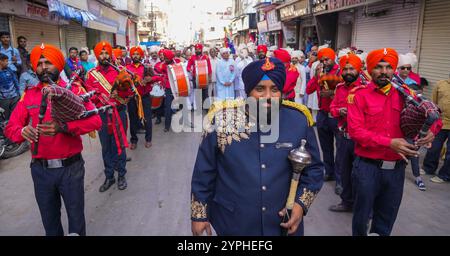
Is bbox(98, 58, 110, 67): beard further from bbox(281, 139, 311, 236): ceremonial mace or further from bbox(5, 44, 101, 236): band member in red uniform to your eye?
bbox(281, 139, 311, 236): ceremonial mace

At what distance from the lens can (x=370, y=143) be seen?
3.11 metres

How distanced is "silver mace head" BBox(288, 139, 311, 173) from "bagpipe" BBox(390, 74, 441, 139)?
4.01 feet

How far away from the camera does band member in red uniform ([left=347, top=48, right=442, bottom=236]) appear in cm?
321

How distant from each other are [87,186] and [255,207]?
164 inches

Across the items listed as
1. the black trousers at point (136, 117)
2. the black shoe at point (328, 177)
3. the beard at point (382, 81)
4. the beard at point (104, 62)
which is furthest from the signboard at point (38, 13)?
the beard at point (382, 81)

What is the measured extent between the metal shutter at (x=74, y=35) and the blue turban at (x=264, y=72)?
1675cm

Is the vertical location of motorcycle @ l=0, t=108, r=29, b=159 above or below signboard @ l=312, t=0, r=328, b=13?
below

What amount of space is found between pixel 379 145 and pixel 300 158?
4.25 feet

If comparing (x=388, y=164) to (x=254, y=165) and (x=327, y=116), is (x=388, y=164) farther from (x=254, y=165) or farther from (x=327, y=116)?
(x=327, y=116)

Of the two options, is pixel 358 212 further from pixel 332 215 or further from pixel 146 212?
pixel 146 212

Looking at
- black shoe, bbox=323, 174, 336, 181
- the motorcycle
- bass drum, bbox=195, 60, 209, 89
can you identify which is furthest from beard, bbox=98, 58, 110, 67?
bass drum, bbox=195, 60, 209, 89

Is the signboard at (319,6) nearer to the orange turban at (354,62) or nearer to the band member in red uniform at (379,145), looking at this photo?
the orange turban at (354,62)

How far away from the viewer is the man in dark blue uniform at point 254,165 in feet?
7.36

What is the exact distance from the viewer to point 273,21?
2473 centimetres
